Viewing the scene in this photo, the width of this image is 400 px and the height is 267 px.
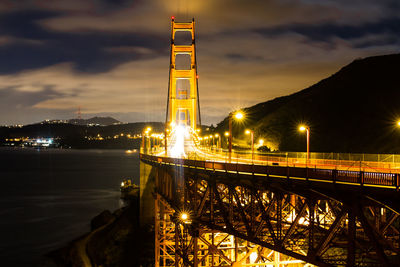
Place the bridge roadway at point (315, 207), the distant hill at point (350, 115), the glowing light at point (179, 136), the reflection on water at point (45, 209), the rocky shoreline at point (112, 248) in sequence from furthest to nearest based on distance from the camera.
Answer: the glowing light at point (179, 136), the distant hill at point (350, 115), the reflection on water at point (45, 209), the rocky shoreline at point (112, 248), the bridge roadway at point (315, 207)

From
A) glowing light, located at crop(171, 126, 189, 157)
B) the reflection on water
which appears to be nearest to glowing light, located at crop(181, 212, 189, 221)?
the reflection on water

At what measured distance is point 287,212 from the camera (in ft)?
69.2

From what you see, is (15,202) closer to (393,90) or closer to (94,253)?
(94,253)

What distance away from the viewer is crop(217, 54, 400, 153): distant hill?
6303cm

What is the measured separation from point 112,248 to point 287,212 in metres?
22.3

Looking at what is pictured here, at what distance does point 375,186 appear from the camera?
13.3m

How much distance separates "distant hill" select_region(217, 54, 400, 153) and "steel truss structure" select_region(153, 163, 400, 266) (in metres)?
34.3

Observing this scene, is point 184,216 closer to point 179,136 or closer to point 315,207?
point 315,207

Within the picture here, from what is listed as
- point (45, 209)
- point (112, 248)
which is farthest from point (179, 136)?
point (112, 248)

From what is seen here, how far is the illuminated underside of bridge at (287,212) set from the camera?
43.8 ft

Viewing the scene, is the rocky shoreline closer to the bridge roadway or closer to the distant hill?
the bridge roadway

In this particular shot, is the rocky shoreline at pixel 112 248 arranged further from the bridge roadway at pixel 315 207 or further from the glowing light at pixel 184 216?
the bridge roadway at pixel 315 207

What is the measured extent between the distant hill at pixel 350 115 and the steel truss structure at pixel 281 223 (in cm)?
3429

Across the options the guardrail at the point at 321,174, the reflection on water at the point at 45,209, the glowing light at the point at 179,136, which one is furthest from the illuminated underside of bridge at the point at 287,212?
the glowing light at the point at 179,136
